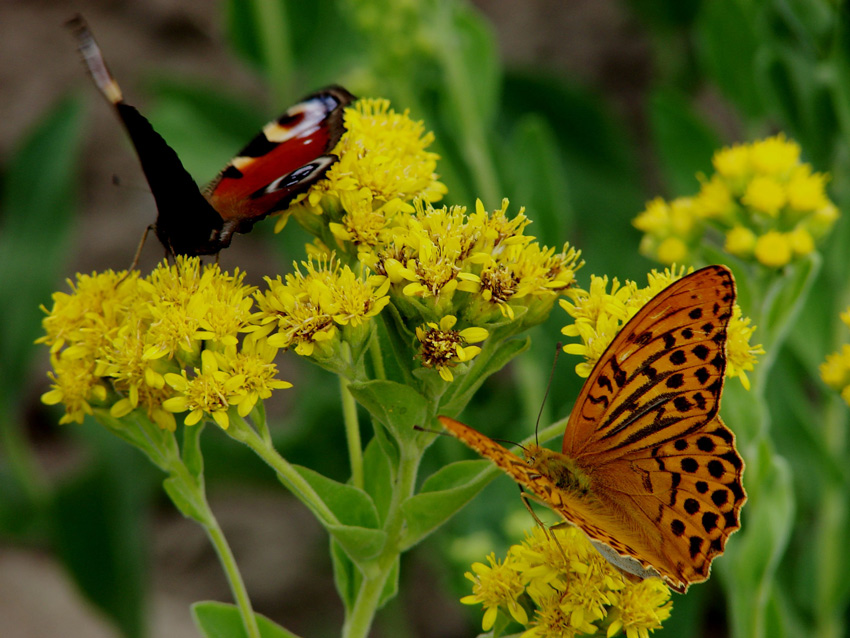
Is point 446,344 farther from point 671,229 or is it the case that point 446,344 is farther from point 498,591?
point 671,229

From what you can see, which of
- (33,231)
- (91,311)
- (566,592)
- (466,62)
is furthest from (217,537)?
(33,231)

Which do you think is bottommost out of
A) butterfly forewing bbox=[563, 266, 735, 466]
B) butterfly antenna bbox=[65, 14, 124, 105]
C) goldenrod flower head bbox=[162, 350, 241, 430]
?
butterfly forewing bbox=[563, 266, 735, 466]

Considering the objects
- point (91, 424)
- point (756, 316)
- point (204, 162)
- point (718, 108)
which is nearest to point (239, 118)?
point (204, 162)

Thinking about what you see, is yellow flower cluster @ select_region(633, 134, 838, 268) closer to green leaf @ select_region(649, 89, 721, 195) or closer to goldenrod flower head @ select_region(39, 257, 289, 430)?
green leaf @ select_region(649, 89, 721, 195)

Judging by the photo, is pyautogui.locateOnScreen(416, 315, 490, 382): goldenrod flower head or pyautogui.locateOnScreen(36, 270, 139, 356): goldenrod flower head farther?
pyautogui.locateOnScreen(36, 270, 139, 356): goldenrod flower head

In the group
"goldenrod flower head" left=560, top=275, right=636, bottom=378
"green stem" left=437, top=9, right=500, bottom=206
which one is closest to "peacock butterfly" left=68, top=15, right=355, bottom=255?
"goldenrod flower head" left=560, top=275, right=636, bottom=378

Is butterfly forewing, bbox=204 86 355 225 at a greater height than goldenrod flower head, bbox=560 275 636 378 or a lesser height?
greater

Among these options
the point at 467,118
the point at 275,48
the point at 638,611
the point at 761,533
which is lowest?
the point at 761,533
